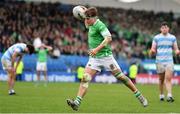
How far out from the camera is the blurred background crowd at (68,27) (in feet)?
120

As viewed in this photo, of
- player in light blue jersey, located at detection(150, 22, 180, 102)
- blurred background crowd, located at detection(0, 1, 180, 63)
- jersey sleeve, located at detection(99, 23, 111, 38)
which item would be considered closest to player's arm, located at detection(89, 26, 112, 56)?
jersey sleeve, located at detection(99, 23, 111, 38)

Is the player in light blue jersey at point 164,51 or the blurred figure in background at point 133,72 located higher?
the player in light blue jersey at point 164,51

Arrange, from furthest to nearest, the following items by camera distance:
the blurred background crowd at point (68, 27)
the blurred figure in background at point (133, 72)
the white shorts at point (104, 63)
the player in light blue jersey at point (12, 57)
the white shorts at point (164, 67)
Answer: the blurred figure in background at point (133, 72) < the blurred background crowd at point (68, 27) < the player in light blue jersey at point (12, 57) < the white shorts at point (164, 67) < the white shorts at point (104, 63)

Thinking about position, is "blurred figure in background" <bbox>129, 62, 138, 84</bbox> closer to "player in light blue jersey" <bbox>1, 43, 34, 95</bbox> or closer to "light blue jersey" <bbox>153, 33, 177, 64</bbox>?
"player in light blue jersey" <bbox>1, 43, 34, 95</bbox>

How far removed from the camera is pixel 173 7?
143ft

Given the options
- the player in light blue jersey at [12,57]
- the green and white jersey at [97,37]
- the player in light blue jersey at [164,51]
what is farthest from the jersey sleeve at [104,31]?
the player in light blue jersey at [12,57]

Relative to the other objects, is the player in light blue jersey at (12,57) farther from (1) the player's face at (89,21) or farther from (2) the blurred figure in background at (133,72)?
(2) the blurred figure in background at (133,72)

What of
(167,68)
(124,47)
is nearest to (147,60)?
(124,47)

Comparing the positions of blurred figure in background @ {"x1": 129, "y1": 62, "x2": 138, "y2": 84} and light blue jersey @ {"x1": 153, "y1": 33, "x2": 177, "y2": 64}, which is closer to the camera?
light blue jersey @ {"x1": 153, "y1": 33, "x2": 177, "y2": 64}

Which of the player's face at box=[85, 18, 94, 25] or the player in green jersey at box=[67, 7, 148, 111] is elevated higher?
the player's face at box=[85, 18, 94, 25]

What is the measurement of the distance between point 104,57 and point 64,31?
2596 centimetres

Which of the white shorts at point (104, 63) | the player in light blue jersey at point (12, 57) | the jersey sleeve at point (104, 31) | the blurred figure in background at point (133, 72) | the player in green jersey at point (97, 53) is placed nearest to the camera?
the jersey sleeve at point (104, 31)

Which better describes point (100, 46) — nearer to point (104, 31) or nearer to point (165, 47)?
point (104, 31)

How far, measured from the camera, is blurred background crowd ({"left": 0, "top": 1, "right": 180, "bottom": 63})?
36656 millimetres
